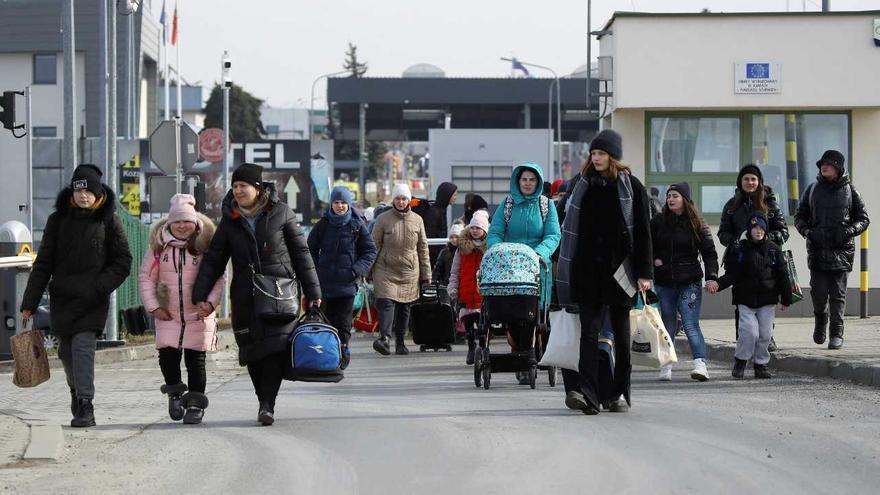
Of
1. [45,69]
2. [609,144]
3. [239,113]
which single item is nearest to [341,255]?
[609,144]

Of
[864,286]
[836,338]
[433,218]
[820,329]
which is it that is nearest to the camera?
[836,338]

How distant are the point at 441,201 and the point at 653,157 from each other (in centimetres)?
411

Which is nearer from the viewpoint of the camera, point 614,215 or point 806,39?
point 614,215

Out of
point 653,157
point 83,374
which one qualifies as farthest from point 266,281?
point 653,157

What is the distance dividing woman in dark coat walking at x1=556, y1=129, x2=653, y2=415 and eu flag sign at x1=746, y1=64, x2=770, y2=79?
12660mm

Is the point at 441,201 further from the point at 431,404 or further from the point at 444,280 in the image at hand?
the point at 431,404

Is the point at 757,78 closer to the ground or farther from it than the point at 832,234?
farther from it

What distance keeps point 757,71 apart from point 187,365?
14.0 meters

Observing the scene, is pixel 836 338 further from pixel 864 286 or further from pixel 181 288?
pixel 181 288

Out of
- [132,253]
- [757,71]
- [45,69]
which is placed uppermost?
[45,69]

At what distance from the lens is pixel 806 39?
22938 millimetres

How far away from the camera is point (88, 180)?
10.6m

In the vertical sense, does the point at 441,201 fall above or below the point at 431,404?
above

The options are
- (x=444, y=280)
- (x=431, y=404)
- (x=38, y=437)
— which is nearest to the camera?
A: (x=38, y=437)
